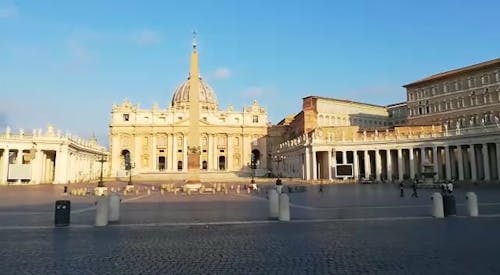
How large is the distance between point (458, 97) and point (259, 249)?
275ft

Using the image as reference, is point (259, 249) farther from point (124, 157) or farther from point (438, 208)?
point (124, 157)

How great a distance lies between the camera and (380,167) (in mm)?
70375

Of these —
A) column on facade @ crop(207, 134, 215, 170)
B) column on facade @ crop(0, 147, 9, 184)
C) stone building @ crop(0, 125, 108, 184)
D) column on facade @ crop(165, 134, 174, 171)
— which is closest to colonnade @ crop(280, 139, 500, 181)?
stone building @ crop(0, 125, 108, 184)

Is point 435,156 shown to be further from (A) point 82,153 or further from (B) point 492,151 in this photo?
(A) point 82,153

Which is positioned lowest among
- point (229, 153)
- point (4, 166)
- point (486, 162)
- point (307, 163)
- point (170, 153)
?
point (486, 162)

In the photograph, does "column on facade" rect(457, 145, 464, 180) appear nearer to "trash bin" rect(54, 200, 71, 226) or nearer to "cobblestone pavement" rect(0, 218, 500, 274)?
"cobblestone pavement" rect(0, 218, 500, 274)

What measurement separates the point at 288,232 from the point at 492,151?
2248 inches

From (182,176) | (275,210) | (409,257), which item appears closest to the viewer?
(409,257)

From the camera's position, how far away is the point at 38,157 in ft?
216

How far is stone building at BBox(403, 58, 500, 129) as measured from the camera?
2977 inches

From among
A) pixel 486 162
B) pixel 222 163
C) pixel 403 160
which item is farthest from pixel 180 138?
pixel 486 162

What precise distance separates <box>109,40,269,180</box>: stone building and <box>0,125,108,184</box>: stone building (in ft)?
129

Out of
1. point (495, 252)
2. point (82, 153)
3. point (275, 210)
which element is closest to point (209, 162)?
point (82, 153)

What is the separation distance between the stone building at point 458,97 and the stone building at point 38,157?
63.4 meters
